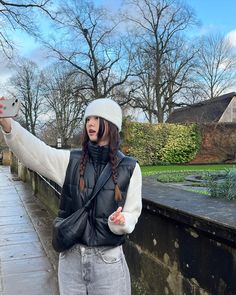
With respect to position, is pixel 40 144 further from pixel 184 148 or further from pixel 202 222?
pixel 184 148

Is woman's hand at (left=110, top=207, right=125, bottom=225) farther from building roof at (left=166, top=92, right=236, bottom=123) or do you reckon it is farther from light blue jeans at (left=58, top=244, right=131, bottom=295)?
building roof at (left=166, top=92, right=236, bottom=123)

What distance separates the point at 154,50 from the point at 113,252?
123 ft

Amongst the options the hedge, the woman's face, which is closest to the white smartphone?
the woman's face

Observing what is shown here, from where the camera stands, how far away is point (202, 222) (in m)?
2.50

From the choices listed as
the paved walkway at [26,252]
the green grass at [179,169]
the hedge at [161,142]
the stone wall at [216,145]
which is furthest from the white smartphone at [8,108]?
the stone wall at [216,145]

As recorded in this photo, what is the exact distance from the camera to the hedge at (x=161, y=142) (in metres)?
19.8

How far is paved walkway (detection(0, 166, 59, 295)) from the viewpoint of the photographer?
4408 millimetres

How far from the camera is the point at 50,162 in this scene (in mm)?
2193

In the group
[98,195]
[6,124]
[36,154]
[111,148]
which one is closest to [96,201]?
[98,195]

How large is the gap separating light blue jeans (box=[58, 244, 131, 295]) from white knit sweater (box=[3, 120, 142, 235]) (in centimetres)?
16

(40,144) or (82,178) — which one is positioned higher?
(40,144)

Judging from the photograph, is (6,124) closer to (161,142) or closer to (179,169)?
(179,169)

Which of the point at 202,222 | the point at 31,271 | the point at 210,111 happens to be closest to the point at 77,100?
the point at 210,111

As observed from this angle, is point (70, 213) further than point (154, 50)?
No
